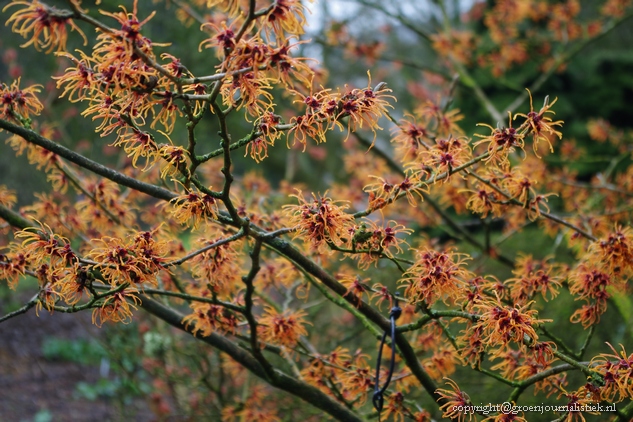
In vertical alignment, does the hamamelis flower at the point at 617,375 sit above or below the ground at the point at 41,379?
below

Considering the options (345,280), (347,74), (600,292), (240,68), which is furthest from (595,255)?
(347,74)

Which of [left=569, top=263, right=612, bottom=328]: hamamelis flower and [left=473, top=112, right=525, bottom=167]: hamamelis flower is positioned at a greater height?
[left=473, top=112, right=525, bottom=167]: hamamelis flower

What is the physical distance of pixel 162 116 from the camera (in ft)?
4.44

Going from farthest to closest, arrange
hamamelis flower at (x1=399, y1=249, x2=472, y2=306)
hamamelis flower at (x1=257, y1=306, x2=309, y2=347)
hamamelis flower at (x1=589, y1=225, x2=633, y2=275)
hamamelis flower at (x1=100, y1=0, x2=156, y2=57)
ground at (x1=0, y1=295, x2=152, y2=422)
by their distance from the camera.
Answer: ground at (x1=0, y1=295, x2=152, y2=422)
hamamelis flower at (x1=257, y1=306, x2=309, y2=347)
hamamelis flower at (x1=589, y1=225, x2=633, y2=275)
hamamelis flower at (x1=399, y1=249, x2=472, y2=306)
hamamelis flower at (x1=100, y1=0, x2=156, y2=57)

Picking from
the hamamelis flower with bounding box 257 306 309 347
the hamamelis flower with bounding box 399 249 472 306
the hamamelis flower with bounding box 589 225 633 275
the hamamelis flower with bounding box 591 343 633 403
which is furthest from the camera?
the hamamelis flower with bounding box 257 306 309 347

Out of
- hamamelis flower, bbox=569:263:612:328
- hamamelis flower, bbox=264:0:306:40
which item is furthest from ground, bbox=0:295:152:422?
hamamelis flower, bbox=264:0:306:40

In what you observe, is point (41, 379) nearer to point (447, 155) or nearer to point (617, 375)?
point (447, 155)

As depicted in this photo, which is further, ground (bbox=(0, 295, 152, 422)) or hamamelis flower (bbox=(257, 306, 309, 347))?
ground (bbox=(0, 295, 152, 422))

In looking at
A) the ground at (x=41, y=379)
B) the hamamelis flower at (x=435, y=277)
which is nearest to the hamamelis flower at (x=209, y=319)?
the hamamelis flower at (x=435, y=277)

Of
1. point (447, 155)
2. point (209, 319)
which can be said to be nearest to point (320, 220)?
point (447, 155)

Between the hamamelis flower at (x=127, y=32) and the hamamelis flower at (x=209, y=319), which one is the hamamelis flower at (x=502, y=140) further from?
the hamamelis flower at (x=209, y=319)

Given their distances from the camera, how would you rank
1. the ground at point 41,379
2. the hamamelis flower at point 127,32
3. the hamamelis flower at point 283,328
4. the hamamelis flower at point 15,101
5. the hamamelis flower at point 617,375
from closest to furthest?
Result: the hamamelis flower at point 127,32 < the hamamelis flower at point 617,375 < the hamamelis flower at point 15,101 < the hamamelis flower at point 283,328 < the ground at point 41,379

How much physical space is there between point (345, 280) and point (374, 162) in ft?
7.74

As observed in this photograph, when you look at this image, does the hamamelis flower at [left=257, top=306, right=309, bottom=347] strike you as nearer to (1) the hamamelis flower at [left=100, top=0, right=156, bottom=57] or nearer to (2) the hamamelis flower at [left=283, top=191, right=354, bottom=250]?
(2) the hamamelis flower at [left=283, top=191, right=354, bottom=250]
